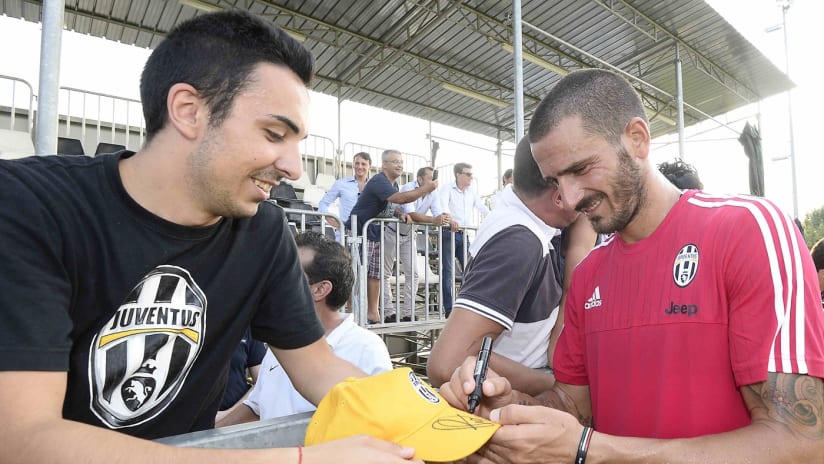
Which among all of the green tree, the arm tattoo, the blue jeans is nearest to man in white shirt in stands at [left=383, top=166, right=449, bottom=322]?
the blue jeans

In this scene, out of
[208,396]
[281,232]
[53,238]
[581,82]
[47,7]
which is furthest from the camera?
[47,7]

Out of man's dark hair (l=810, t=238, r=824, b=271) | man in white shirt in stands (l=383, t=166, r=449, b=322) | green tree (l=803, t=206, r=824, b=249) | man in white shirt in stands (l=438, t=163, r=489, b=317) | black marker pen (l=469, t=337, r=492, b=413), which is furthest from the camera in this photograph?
green tree (l=803, t=206, r=824, b=249)

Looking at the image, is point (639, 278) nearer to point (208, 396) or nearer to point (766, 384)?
point (766, 384)

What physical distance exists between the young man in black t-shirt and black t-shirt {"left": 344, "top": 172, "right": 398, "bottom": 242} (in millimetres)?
4686

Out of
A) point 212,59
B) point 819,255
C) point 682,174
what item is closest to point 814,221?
point 819,255

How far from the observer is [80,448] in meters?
0.98

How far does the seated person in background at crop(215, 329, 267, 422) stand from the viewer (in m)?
3.19

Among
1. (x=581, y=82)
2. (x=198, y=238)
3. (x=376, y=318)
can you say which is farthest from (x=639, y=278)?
(x=376, y=318)

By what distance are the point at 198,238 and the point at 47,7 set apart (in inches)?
85.8

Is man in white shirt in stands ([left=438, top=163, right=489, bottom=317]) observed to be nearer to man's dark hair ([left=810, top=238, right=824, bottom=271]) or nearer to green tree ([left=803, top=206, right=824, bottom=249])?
man's dark hair ([left=810, top=238, right=824, bottom=271])

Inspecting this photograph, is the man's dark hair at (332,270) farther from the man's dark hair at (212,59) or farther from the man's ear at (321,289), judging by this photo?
the man's dark hair at (212,59)

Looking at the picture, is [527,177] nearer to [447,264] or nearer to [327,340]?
[327,340]

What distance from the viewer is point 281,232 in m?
1.76

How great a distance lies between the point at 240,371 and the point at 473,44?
12.0 m
